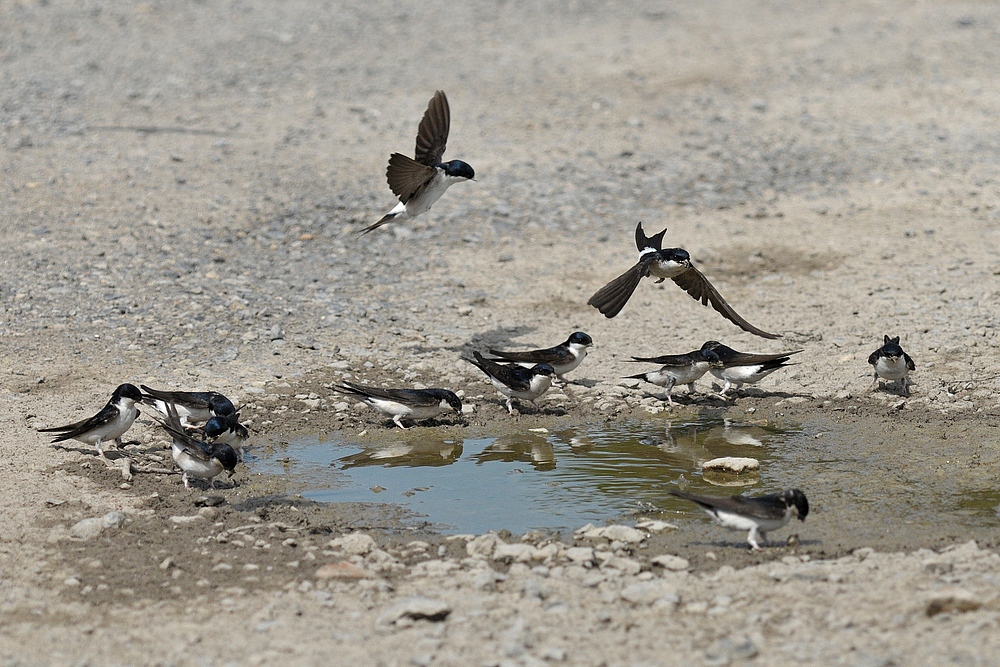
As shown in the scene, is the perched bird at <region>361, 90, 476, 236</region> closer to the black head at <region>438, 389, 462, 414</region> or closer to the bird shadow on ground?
the bird shadow on ground

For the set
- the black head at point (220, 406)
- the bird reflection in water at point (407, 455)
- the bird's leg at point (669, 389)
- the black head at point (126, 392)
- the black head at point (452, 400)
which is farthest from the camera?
the bird's leg at point (669, 389)

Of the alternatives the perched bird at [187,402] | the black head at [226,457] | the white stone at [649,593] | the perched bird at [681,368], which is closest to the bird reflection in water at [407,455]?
the perched bird at [187,402]

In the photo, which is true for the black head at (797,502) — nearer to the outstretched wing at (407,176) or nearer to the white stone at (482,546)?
the white stone at (482,546)

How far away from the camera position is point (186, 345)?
11070 mm

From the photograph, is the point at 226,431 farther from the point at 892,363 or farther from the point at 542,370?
the point at 892,363

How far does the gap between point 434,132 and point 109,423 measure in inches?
190

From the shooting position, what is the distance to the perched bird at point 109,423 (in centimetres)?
850

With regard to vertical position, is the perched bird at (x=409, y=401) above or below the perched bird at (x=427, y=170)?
below

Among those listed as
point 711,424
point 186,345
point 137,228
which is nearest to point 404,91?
point 137,228

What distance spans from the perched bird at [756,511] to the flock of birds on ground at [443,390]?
37 millimetres

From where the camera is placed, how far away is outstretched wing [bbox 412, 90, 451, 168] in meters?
11.8

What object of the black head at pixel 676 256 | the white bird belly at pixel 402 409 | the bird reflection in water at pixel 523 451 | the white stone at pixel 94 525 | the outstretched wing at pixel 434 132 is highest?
the outstretched wing at pixel 434 132

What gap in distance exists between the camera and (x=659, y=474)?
8.78 meters

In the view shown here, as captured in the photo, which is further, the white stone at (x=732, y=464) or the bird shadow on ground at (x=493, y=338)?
the bird shadow on ground at (x=493, y=338)
